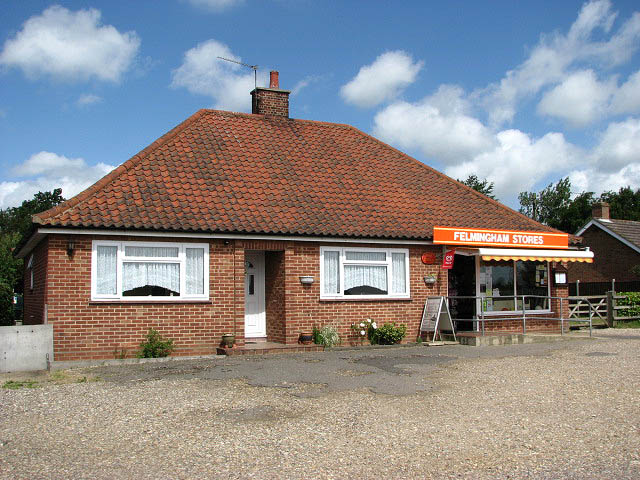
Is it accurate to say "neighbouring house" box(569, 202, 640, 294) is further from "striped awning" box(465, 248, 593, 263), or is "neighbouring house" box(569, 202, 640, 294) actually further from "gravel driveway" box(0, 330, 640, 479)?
"gravel driveway" box(0, 330, 640, 479)

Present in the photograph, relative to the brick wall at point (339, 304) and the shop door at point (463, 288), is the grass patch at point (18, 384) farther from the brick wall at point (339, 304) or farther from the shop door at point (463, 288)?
the shop door at point (463, 288)

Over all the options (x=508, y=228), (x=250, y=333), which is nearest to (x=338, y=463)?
(x=250, y=333)

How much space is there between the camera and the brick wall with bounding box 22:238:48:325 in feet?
47.8

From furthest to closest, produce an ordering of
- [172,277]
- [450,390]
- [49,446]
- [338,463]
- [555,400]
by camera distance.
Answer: [172,277]
[450,390]
[555,400]
[49,446]
[338,463]

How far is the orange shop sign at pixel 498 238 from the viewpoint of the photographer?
1706 centimetres

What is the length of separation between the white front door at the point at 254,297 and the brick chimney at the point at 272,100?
219 inches

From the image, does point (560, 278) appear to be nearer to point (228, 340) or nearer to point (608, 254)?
point (228, 340)

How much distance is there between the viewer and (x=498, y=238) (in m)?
17.8

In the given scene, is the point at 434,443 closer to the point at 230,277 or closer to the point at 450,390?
the point at 450,390

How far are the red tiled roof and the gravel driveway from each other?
11.9ft

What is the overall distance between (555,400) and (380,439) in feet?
10.8

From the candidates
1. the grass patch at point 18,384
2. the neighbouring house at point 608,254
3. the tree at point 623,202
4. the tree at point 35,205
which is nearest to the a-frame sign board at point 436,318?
the grass patch at point 18,384

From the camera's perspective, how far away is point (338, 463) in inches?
242

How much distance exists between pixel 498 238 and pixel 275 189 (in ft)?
20.4
